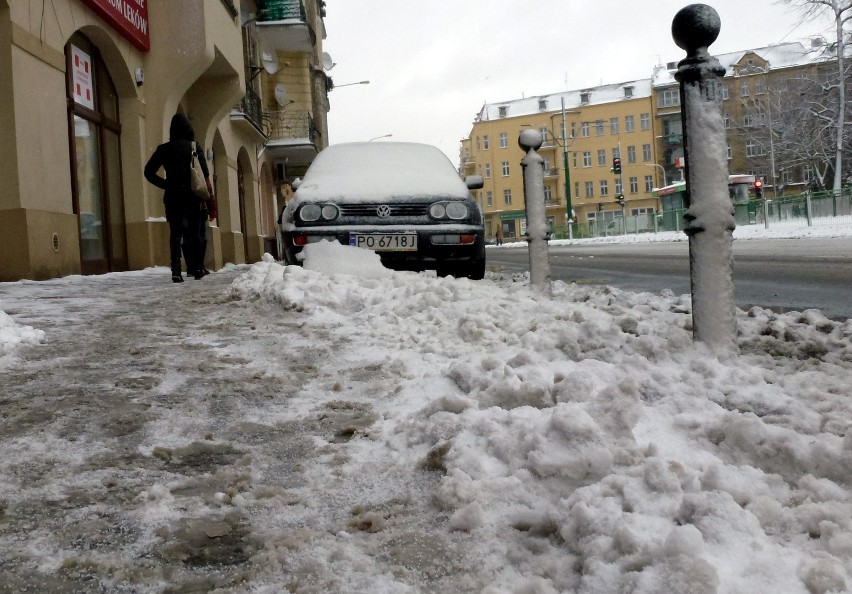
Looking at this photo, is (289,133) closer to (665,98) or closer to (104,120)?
(104,120)

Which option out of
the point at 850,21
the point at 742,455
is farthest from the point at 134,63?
the point at 850,21

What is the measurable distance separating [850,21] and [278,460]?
38530 millimetres

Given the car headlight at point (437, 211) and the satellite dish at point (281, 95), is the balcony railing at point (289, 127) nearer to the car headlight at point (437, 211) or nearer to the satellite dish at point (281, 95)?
the satellite dish at point (281, 95)

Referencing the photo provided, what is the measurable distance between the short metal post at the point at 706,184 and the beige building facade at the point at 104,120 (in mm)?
7580

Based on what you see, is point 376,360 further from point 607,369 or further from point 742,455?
point 742,455

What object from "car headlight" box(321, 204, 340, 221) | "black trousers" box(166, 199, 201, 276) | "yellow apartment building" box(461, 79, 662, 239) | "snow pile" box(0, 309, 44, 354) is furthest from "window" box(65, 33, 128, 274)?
"yellow apartment building" box(461, 79, 662, 239)

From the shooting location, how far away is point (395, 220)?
23.5ft

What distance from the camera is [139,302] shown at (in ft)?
20.6

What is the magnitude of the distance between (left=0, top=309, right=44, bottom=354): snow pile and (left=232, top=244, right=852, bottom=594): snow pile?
181cm

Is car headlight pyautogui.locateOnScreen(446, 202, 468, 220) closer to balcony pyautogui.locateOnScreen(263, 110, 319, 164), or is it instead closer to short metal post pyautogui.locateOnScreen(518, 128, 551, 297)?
short metal post pyautogui.locateOnScreen(518, 128, 551, 297)

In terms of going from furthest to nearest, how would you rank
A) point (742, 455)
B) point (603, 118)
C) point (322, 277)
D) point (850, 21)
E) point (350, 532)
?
1. point (603, 118)
2. point (850, 21)
3. point (322, 277)
4. point (742, 455)
5. point (350, 532)

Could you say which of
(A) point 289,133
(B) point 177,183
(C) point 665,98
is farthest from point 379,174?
(C) point 665,98

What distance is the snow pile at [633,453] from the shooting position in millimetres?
1452

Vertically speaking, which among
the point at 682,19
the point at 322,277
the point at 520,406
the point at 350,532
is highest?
the point at 682,19
